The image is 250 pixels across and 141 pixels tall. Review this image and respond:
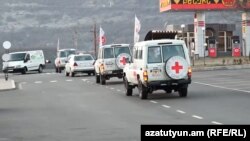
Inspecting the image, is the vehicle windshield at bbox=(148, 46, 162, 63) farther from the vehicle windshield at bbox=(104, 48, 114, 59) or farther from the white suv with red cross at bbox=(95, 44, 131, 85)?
the vehicle windshield at bbox=(104, 48, 114, 59)

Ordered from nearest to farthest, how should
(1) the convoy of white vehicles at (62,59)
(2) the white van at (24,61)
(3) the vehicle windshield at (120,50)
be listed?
(3) the vehicle windshield at (120,50) < (2) the white van at (24,61) < (1) the convoy of white vehicles at (62,59)

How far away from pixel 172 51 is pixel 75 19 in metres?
150

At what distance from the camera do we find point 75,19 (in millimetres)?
174000

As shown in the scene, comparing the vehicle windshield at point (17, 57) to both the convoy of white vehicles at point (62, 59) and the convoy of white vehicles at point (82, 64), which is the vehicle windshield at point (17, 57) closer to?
the convoy of white vehicles at point (62, 59)

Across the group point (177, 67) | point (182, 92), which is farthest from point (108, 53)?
point (177, 67)

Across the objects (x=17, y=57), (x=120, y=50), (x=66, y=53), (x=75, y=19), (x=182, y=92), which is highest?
(x=75, y=19)

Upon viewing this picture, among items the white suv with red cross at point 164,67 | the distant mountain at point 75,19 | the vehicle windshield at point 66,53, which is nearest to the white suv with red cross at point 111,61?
the white suv with red cross at point 164,67

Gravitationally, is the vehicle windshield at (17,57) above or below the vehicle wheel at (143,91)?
above

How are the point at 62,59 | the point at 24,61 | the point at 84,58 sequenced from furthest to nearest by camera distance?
the point at 62,59 < the point at 24,61 < the point at 84,58

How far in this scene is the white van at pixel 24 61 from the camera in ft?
208

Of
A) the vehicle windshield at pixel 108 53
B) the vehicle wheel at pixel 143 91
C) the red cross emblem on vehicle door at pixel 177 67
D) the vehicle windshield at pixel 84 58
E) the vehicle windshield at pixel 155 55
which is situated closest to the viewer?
the red cross emblem on vehicle door at pixel 177 67

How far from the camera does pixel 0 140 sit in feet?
Answer: 47.7

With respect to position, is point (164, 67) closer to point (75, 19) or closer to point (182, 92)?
point (182, 92)

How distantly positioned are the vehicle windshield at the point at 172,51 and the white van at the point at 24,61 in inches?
1554
